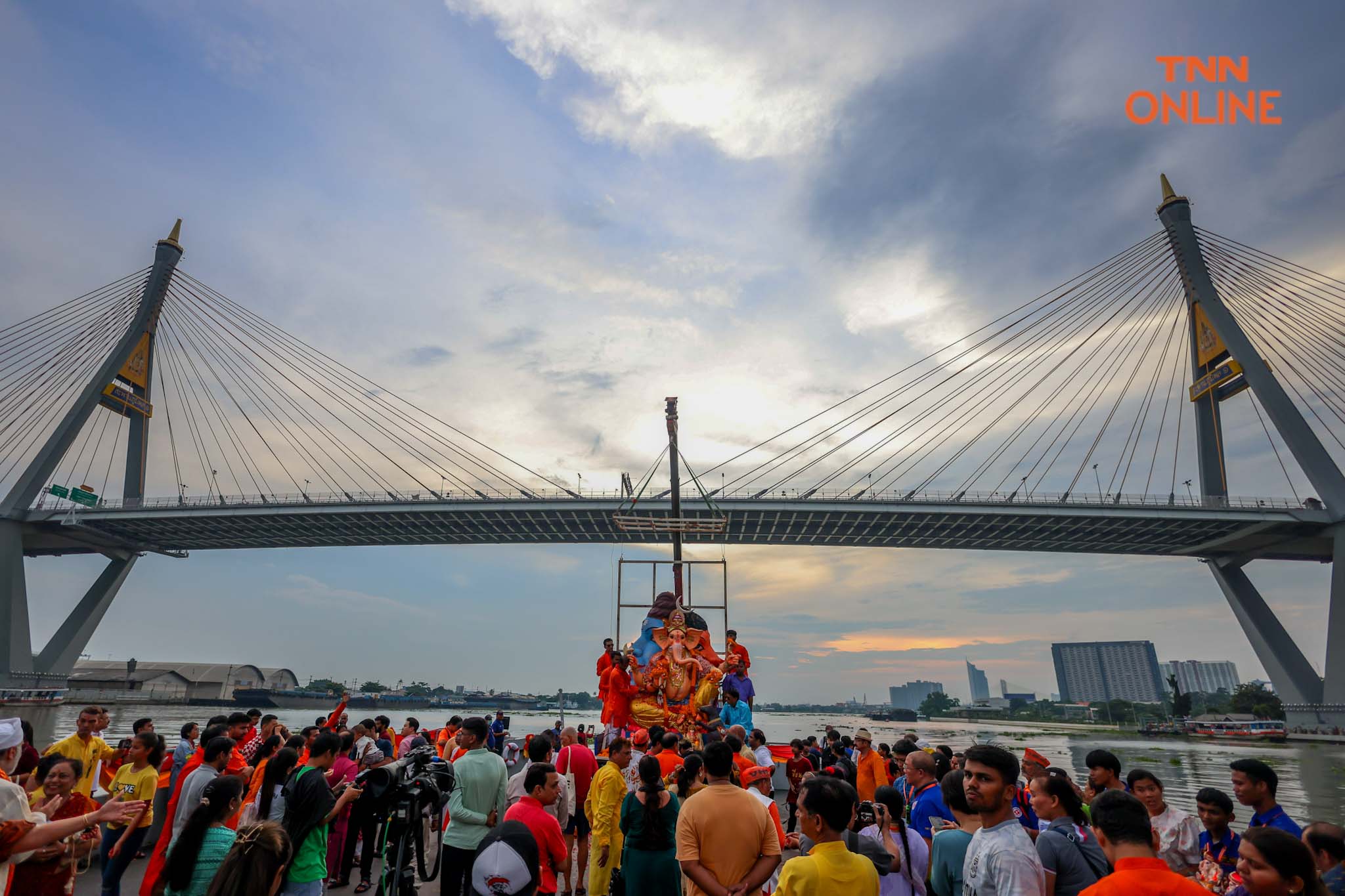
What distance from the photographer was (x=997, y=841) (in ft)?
9.83

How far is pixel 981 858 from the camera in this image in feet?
9.90

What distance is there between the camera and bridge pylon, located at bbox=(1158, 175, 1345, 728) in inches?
1142

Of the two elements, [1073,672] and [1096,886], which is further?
[1073,672]

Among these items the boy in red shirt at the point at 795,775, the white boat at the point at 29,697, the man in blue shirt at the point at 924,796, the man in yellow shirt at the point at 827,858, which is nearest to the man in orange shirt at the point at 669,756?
the man in blue shirt at the point at 924,796

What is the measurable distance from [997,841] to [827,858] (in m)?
0.77

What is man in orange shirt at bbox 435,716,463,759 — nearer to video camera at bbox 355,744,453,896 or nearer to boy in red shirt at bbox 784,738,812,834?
video camera at bbox 355,744,453,896

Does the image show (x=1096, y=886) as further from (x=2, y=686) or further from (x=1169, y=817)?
(x=2, y=686)

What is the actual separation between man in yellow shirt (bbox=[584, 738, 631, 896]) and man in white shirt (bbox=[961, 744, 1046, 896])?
2.81 m

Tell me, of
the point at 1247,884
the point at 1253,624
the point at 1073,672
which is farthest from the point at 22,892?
the point at 1073,672

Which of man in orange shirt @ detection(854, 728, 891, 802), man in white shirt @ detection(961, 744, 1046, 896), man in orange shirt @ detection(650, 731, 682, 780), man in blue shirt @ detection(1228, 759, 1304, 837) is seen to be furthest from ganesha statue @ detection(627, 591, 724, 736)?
man in white shirt @ detection(961, 744, 1046, 896)

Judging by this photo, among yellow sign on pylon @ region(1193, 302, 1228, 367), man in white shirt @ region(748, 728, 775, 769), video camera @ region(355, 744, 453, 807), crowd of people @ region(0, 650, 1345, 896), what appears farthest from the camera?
yellow sign on pylon @ region(1193, 302, 1228, 367)

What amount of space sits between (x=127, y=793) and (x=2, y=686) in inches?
1560

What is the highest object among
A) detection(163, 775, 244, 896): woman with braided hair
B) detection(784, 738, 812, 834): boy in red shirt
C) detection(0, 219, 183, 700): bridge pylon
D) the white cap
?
detection(0, 219, 183, 700): bridge pylon

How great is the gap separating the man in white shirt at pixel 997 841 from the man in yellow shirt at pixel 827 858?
0.48 m
